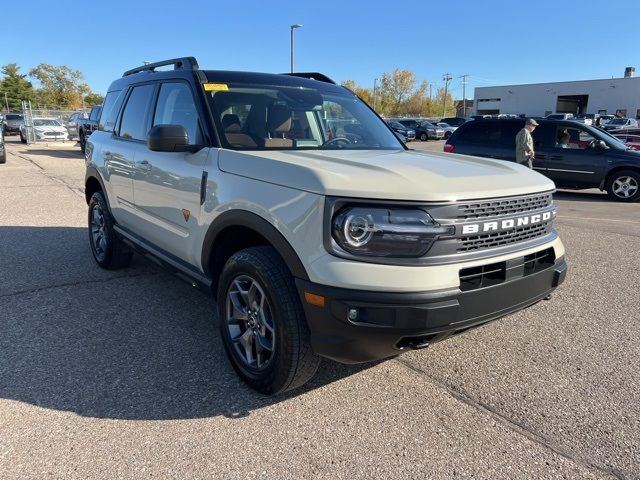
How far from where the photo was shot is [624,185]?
11.6 metres

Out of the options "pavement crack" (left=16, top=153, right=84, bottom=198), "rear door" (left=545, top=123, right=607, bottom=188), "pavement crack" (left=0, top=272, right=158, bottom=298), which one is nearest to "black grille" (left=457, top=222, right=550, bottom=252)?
"pavement crack" (left=0, top=272, right=158, bottom=298)

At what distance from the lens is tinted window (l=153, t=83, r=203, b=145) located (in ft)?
11.7

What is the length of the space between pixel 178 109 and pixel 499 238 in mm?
2520

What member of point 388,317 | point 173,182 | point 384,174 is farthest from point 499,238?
point 173,182

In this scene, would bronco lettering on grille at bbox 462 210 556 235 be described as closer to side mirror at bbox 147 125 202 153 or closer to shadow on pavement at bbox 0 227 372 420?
shadow on pavement at bbox 0 227 372 420

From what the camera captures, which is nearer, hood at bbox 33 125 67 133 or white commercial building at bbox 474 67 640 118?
hood at bbox 33 125 67 133

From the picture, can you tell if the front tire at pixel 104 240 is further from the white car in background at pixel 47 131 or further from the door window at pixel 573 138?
the white car in background at pixel 47 131

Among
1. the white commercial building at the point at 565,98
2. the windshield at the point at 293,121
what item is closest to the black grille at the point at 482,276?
the windshield at the point at 293,121

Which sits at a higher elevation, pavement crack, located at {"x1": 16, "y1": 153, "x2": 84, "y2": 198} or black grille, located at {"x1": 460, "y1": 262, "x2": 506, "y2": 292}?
black grille, located at {"x1": 460, "y1": 262, "x2": 506, "y2": 292}

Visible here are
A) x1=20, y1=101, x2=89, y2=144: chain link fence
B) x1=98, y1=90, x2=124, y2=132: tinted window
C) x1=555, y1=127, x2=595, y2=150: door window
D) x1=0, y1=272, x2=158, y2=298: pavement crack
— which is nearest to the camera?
x1=0, y1=272, x2=158, y2=298: pavement crack

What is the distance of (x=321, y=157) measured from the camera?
10.3 feet

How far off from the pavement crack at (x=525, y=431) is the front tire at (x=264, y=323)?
89 centimetres

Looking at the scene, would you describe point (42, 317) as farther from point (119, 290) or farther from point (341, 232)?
point (341, 232)

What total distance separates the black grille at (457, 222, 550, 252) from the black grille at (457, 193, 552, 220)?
10 cm
